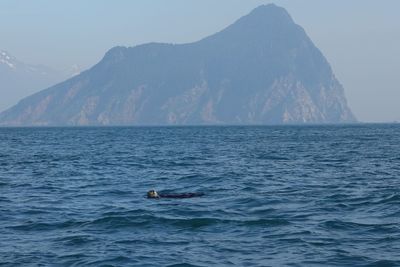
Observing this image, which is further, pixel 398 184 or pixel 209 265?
pixel 398 184

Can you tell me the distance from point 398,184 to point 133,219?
1766 centimetres

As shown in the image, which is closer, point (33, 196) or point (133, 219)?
point (133, 219)

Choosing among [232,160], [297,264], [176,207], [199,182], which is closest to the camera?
[297,264]

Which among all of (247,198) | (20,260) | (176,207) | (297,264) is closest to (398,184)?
(247,198)

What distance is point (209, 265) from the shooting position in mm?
18234

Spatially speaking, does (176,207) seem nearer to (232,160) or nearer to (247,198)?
(247,198)

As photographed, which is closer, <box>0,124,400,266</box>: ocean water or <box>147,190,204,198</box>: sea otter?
<box>0,124,400,266</box>: ocean water

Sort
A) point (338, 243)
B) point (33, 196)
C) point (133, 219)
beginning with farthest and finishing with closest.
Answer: point (33, 196) < point (133, 219) < point (338, 243)

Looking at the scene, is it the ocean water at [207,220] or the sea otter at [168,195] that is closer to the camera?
the ocean water at [207,220]

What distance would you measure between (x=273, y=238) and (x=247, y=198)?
9929 mm

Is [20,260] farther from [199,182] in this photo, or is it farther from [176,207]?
[199,182]

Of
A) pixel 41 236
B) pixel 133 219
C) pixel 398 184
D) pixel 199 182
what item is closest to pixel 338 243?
pixel 133 219

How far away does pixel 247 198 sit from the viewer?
3164 cm

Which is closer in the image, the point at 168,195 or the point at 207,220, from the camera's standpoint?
the point at 207,220
